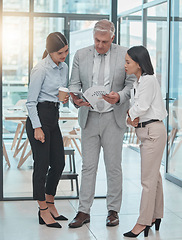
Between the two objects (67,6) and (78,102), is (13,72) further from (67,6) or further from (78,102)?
(78,102)

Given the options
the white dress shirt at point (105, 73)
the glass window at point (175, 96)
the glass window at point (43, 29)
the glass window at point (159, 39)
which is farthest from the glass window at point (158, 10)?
the white dress shirt at point (105, 73)

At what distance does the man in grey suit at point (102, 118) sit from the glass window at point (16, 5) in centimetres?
97

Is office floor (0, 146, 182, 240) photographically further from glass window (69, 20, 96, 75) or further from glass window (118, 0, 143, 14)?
glass window (118, 0, 143, 14)

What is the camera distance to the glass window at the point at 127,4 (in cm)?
534

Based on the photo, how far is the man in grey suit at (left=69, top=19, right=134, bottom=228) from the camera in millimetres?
3893

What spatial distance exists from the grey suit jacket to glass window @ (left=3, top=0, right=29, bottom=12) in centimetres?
97

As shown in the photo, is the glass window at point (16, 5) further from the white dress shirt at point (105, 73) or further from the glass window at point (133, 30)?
the glass window at point (133, 30)

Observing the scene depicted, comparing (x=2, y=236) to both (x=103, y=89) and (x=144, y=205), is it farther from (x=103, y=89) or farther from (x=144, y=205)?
(x=103, y=89)

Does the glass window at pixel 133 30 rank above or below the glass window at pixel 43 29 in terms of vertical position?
above

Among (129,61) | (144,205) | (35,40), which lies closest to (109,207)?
(144,205)

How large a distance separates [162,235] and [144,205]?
1.04 feet

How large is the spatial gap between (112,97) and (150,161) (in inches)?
22.0

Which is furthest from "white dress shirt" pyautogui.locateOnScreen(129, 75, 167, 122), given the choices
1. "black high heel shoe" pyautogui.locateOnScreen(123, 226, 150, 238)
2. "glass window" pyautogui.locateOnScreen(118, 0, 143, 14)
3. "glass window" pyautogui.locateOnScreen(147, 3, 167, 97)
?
"glass window" pyautogui.locateOnScreen(147, 3, 167, 97)

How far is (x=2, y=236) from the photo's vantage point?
144 inches
